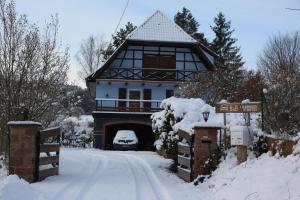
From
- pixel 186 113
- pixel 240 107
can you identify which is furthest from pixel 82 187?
pixel 186 113

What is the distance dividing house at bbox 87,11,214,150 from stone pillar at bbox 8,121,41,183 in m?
21.7

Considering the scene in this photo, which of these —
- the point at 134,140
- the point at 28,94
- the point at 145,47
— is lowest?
the point at 134,140

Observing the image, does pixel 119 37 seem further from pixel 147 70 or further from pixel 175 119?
pixel 175 119

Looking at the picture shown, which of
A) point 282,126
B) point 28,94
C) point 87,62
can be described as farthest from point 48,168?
point 87,62

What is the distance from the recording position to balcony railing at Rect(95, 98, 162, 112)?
32.1 meters

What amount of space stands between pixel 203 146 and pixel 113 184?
2164 mm

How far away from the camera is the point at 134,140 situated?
2688 centimetres

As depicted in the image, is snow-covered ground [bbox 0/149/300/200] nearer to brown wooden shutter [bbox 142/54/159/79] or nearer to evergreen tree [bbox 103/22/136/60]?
brown wooden shutter [bbox 142/54/159/79]

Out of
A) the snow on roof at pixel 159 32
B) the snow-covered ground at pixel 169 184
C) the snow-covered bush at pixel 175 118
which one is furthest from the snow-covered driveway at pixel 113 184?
the snow on roof at pixel 159 32

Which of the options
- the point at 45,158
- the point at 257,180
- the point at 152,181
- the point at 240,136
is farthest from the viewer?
the point at 45,158

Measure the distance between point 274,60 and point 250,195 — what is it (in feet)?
118

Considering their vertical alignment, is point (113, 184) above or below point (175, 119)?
below

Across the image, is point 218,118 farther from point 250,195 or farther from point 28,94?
point 250,195

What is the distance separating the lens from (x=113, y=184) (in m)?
10.6
